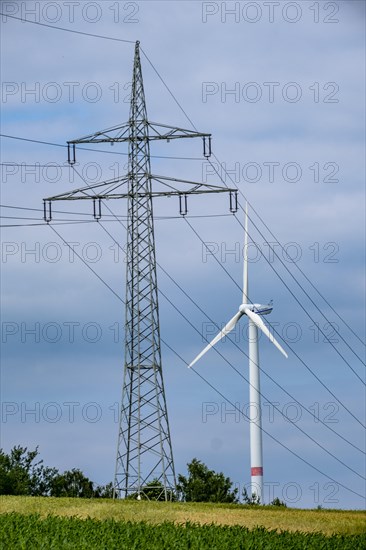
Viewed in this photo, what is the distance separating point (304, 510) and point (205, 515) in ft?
32.6

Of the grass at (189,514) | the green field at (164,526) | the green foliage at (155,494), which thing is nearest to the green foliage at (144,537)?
the green field at (164,526)

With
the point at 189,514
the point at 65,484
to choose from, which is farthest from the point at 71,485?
the point at 189,514

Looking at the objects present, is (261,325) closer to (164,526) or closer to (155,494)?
(155,494)

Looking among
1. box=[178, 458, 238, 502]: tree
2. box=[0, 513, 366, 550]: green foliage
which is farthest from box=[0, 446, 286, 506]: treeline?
box=[0, 513, 366, 550]: green foliage

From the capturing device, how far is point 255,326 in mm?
99312

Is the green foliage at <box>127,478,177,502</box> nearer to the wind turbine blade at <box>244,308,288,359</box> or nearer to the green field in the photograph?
the green field

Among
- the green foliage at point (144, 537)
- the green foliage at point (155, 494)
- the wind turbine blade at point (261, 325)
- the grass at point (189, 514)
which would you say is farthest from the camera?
the wind turbine blade at point (261, 325)

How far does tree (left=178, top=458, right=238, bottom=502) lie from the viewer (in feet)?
382

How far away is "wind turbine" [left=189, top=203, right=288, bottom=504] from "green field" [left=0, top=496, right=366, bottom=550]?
2629 cm

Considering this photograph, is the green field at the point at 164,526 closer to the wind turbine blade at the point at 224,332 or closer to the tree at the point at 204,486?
the wind turbine blade at the point at 224,332

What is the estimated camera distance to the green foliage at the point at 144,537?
4656 cm

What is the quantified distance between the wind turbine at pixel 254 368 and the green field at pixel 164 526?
26.3 metres

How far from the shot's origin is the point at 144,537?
4919cm

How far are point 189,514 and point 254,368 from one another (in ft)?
127
